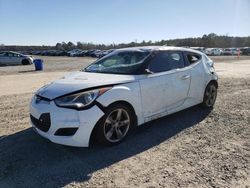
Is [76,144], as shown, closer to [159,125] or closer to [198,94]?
[159,125]

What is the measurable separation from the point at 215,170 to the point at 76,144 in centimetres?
197

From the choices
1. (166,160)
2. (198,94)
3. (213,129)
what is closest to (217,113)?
(198,94)

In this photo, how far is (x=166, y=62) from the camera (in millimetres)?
5473

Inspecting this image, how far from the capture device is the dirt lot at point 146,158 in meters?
3.50

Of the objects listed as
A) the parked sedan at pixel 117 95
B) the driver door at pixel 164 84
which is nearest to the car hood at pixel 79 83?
the parked sedan at pixel 117 95

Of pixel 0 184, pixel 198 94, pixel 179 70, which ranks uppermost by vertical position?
pixel 179 70

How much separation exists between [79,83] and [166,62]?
1915mm

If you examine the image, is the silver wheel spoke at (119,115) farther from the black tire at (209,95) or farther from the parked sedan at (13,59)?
the parked sedan at (13,59)

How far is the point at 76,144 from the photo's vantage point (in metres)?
4.09

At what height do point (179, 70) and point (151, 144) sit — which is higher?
point (179, 70)

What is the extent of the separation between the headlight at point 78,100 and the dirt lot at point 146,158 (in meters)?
0.78

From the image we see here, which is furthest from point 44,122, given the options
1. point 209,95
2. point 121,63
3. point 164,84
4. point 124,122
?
point 209,95

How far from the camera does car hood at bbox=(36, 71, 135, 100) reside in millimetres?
4234

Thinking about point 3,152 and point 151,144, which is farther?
point 151,144
